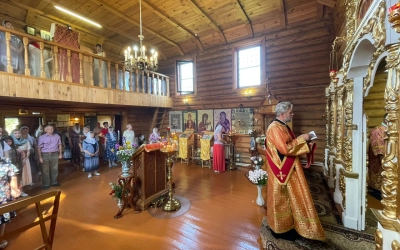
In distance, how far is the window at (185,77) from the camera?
8867mm

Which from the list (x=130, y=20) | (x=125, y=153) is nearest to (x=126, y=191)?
(x=125, y=153)

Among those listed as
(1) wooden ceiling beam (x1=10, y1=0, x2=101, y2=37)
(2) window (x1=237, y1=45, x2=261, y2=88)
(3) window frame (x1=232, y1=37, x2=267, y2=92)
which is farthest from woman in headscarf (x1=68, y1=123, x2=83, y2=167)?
(2) window (x1=237, y1=45, x2=261, y2=88)

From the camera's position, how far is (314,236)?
2162mm

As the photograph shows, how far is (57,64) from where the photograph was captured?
182 inches

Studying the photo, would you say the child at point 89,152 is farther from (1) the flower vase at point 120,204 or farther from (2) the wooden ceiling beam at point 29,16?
(2) the wooden ceiling beam at point 29,16

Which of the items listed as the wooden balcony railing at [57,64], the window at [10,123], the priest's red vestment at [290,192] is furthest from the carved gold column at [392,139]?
the window at [10,123]

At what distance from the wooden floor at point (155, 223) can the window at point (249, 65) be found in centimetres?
433

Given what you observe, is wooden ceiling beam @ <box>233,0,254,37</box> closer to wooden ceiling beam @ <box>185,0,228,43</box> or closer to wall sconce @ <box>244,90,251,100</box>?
wooden ceiling beam @ <box>185,0,228,43</box>

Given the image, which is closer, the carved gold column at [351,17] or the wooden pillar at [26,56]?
the carved gold column at [351,17]

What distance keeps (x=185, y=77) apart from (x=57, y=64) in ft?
18.0

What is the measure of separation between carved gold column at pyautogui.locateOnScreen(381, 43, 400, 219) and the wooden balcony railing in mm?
6288

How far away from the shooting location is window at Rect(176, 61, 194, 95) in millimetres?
8867

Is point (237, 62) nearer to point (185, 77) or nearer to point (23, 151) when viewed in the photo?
point (185, 77)

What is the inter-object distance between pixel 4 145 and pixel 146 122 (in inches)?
265
